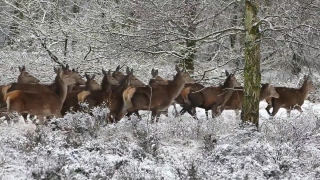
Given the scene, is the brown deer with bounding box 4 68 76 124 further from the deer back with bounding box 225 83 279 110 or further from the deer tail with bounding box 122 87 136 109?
the deer back with bounding box 225 83 279 110

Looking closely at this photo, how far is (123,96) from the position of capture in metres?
11.2

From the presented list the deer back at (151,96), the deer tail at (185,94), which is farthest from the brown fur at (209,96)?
the deer back at (151,96)

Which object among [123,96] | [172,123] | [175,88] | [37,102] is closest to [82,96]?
[123,96]

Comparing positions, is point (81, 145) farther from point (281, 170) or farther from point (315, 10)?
point (315, 10)

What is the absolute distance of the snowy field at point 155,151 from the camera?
6.70 meters

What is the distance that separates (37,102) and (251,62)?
4.39 metres

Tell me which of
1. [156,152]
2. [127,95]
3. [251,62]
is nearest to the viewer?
[156,152]

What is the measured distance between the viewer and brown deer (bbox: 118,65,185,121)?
11.2 metres

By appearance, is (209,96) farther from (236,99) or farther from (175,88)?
(175,88)

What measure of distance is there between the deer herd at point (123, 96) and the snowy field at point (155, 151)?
2.86ft

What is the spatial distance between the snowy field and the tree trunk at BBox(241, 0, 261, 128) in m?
0.50

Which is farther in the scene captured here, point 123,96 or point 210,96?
point 210,96

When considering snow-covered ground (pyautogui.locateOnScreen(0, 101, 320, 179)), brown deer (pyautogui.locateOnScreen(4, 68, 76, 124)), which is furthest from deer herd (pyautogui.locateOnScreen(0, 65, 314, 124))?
snow-covered ground (pyautogui.locateOnScreen(0, 101, 320, 179))

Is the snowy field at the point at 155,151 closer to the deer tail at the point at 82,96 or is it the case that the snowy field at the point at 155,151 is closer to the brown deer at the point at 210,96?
the deer tail at the point at 82,96
